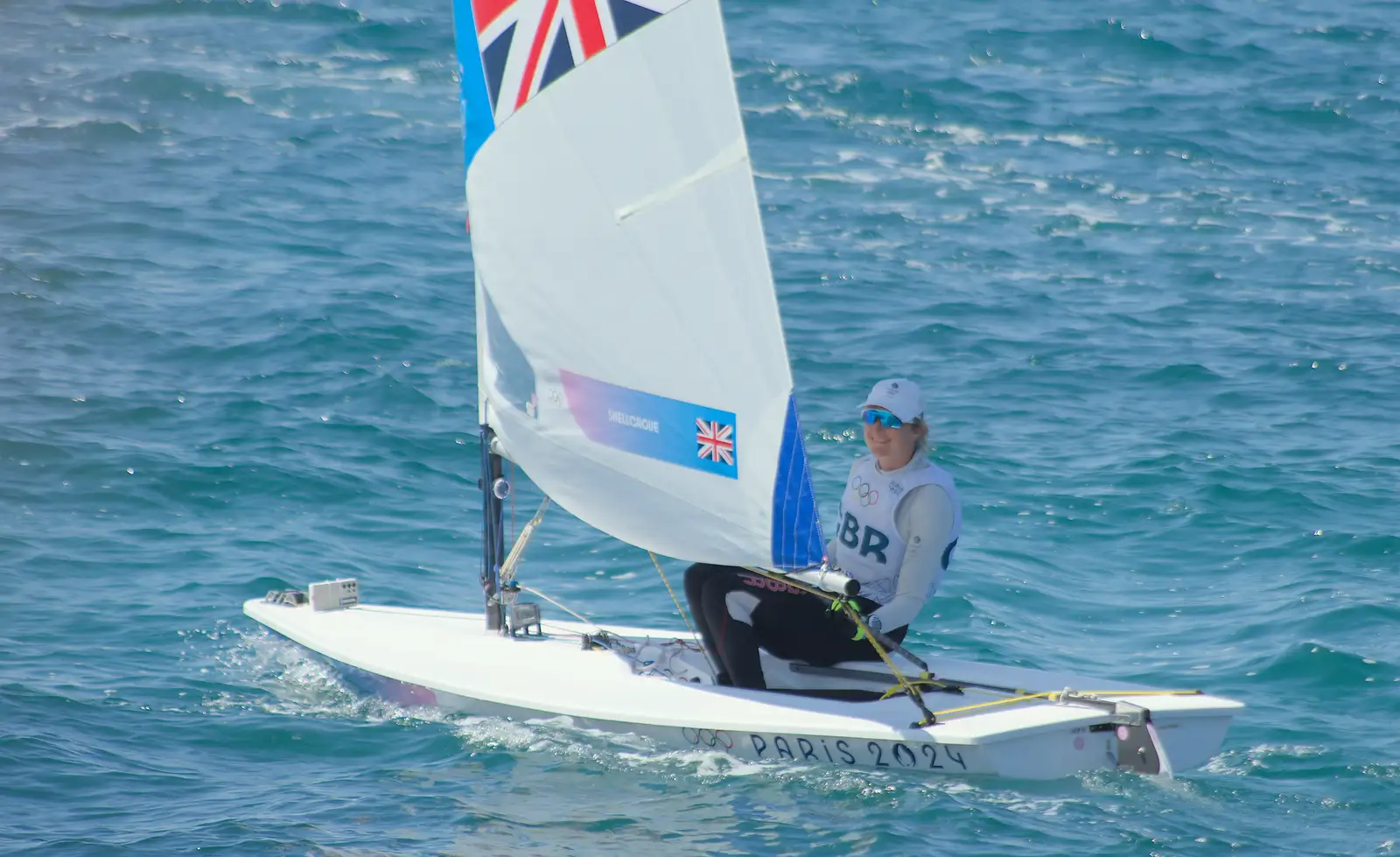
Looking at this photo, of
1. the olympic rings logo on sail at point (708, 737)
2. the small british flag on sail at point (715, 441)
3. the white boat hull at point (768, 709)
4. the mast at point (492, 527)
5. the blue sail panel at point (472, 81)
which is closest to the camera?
the white boat hull at point (768, 709)

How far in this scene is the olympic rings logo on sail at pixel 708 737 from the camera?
5.20 metres

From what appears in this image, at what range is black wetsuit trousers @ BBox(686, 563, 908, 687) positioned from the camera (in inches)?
213

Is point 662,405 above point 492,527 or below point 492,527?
above

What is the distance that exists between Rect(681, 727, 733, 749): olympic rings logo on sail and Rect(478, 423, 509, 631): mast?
129 centimetres

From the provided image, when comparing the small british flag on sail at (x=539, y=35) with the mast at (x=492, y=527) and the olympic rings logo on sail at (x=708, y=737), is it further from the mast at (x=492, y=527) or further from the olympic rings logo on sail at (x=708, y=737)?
the olympic rings logo on sail at (x=708, y=737)

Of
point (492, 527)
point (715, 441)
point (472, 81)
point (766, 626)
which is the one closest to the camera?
point (715, 441)

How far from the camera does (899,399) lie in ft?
17.4

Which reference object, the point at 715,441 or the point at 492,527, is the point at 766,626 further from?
the point at 492,527

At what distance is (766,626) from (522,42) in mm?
2167

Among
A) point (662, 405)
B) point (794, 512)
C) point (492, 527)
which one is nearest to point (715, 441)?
point (662, 405)

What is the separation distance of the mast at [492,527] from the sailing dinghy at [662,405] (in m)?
0.14

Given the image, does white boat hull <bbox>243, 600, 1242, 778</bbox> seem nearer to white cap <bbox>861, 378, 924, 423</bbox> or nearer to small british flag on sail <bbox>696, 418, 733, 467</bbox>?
small british flag on sail <bbox>696, 418, 733, 467</bbox>

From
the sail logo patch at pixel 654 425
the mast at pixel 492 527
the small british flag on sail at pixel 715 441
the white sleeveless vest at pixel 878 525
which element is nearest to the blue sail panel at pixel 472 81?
the sail logo patch at pixel 654 425

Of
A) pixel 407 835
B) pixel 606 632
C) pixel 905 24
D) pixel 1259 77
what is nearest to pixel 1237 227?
pixel 1259 77
